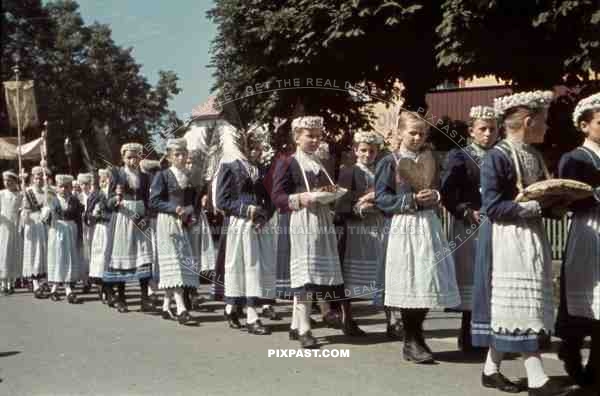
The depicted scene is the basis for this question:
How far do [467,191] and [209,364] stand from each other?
2630 mm

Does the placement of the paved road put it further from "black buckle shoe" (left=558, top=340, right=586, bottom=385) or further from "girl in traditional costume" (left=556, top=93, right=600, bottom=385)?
"girl in traditional costume" (left=556, top=93, right=600, bottom=385)

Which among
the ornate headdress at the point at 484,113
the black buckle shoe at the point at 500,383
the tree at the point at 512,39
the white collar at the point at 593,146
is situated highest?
the tree at the point at 512,39

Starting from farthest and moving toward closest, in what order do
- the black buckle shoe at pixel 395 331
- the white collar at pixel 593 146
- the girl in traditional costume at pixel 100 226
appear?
the girl in traditional costume at pixel 100 226 < the black buckle shoe at pixel 395 331 < the white collar at pixel 593 146

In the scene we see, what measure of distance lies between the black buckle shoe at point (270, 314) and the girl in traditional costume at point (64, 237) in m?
4.11

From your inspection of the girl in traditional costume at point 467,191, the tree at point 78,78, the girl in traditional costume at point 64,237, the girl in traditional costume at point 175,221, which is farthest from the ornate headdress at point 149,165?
the girl in traditional costume at point 467,191

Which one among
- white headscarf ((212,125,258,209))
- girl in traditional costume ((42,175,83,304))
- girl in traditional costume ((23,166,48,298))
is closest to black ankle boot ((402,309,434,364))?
white headscarf ((212,125,258,209))

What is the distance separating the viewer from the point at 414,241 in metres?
6.41

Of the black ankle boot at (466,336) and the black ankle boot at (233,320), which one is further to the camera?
the black ankle boot at (233,320)

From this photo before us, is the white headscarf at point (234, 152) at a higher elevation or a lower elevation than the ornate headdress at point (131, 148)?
lower

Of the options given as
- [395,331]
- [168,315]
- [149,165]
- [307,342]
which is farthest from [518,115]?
[149,165]

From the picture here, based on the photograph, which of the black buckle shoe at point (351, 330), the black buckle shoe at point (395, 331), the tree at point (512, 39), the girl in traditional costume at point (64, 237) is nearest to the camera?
the black buckle shoe at point (395, 331)

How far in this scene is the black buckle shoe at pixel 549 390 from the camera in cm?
504

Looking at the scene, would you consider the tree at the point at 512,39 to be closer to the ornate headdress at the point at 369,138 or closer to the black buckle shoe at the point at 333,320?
the ornate headdress at the point at 369,138

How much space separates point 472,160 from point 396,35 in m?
7.37
